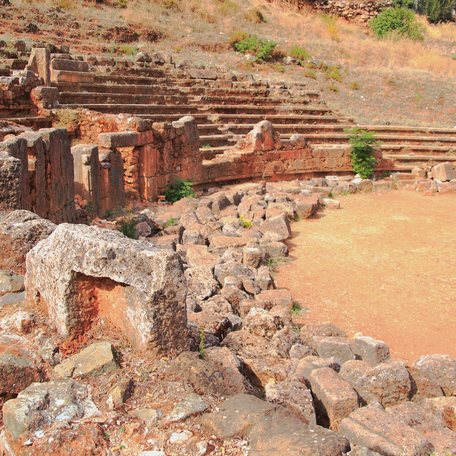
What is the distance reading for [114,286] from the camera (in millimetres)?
3416

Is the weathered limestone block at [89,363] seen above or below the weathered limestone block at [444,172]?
above

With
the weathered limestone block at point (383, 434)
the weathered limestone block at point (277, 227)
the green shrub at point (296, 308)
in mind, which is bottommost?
the green shrub at point (296, 308)

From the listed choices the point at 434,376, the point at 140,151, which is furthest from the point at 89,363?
the point at 140,151

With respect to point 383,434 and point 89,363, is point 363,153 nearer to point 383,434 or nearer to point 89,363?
point 383,434

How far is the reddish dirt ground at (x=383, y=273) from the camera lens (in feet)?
21.7

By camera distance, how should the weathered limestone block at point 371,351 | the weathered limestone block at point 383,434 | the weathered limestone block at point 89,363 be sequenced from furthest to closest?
the weathered limestone block at point 371,351 < the weathered limestone block at point 383,434 < the weathered limestone block at point 89,363

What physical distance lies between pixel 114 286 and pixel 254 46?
22244mm

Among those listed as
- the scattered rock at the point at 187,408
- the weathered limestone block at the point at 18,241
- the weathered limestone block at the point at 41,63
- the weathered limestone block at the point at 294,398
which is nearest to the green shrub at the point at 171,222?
the weathered limestone block at the point at 18,241

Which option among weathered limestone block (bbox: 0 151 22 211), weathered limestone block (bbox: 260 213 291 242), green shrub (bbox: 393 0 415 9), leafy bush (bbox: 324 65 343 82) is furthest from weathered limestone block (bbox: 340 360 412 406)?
green shrub (bbox: 393 0 415 9)

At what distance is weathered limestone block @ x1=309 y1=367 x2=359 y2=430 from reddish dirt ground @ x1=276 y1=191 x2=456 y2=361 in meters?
2.07

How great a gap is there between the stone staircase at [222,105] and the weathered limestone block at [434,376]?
1048cm

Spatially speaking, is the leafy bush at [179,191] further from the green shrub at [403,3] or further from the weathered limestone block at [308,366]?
the green shrub at [403,3]

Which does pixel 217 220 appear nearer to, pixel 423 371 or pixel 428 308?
pixel 428 308

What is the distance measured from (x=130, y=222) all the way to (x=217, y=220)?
164 cm
